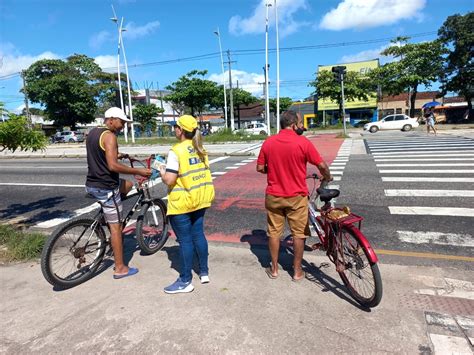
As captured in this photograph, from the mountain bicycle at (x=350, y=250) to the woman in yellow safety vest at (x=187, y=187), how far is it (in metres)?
1.21

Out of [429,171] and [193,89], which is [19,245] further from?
[193,89]

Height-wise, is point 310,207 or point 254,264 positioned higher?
point 310,207

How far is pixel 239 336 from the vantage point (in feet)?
8.74

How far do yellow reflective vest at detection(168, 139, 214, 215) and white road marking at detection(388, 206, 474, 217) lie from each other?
155 inches

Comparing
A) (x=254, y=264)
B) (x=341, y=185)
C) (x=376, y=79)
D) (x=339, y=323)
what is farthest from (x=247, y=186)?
(x=376, y=79)

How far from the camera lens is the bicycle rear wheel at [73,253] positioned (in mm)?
3508

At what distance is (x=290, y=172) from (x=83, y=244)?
2.41 metres

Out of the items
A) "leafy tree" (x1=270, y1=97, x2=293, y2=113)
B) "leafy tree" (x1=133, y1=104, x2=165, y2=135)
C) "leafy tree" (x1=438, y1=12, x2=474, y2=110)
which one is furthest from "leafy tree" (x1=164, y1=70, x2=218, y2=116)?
"leafy tree" (x1=438, y1=12, x2=474, y2=110)

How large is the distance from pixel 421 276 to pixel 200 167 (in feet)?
8.37

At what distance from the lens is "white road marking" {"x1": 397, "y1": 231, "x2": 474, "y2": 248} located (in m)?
4.51

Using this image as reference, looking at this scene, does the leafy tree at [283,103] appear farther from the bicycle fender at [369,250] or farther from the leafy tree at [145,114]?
the bicycle fender at [369,250]

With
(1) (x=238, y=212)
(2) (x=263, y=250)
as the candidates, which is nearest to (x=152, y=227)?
(2) (x=263, y=250)

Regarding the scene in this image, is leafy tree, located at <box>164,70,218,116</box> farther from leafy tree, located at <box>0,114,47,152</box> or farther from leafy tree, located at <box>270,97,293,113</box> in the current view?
leafy tree, located at <box>0,114,47,152</box>

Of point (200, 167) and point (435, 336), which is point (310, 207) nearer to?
point (200, 167)
